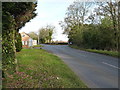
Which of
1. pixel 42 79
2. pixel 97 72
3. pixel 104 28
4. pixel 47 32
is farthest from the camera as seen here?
pixel 47 32

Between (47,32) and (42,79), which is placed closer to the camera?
(42,79)

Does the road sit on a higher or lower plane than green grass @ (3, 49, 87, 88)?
lower

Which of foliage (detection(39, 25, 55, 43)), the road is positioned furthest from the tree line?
foliage (detection(39, 25, 55, 43))

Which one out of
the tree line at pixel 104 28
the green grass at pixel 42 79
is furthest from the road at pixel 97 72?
the tree line at pixel 104 28

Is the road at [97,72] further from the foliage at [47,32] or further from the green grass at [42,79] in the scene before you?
the foliage at [47,32]

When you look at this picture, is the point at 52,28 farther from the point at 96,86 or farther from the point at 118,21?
the point at 96,86

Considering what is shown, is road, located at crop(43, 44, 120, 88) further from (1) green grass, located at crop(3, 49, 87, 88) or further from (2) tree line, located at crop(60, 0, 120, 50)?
(2) tree line, located at crop(60, 0, 120, 50)

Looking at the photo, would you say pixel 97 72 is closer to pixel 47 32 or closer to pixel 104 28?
pixel 104 28

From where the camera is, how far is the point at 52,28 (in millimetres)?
84875

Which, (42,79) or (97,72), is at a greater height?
(42,79)

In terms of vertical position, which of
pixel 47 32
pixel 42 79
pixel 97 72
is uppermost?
pixel 47 32

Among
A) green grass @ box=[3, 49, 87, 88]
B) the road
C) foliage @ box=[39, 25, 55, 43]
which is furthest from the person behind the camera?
foliage @ box=[39, 25, 55, 43]

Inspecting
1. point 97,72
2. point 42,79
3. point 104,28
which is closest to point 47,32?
point 104,28

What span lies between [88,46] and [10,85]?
3000 centimetres
